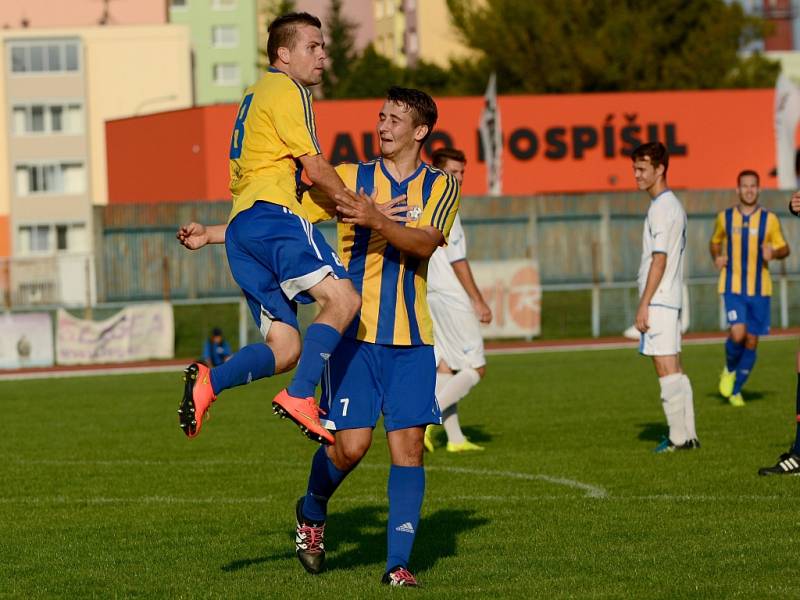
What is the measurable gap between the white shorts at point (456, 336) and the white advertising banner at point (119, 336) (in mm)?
15726

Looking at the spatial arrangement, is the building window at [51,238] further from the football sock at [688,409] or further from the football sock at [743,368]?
the football sock at [688,409]

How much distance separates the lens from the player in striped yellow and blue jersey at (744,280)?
15734 mm

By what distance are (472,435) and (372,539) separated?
567 centimetres

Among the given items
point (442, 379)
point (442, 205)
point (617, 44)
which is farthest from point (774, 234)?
point (617, 44)

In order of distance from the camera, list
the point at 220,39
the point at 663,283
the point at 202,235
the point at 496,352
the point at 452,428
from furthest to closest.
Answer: the point at 220,39 → the point at 496,352 → the point at 452,428 → the point at 663,283 → the point at 202,235

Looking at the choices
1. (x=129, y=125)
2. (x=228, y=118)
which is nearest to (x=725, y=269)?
(x=228, y=118)

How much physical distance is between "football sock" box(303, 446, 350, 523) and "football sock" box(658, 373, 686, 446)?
489 centimetres

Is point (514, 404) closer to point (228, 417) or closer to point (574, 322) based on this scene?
point (228, 417)

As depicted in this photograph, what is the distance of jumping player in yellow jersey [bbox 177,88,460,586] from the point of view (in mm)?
6656

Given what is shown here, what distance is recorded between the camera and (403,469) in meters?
6.72

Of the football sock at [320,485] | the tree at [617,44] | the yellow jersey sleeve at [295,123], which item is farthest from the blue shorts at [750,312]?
the tree at [617,44]

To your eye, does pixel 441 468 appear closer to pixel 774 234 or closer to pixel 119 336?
pixel 774 234

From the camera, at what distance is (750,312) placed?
1594 cm

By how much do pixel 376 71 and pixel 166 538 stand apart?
226 ft
